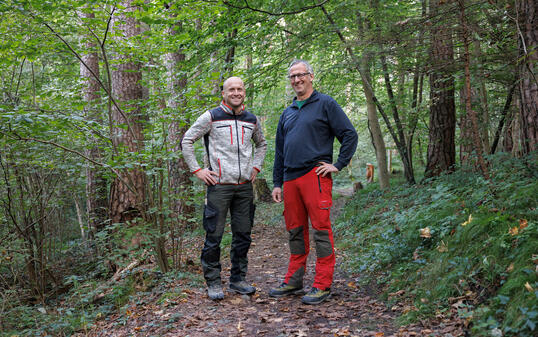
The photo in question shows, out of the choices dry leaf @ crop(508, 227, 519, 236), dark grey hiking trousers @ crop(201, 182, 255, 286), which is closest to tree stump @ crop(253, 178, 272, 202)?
dark grey hiking trousers @ crop(201, 182, 255, 286)

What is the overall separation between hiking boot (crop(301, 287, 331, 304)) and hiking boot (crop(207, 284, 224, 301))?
3.01 feet

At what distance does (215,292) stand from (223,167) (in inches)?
55.7

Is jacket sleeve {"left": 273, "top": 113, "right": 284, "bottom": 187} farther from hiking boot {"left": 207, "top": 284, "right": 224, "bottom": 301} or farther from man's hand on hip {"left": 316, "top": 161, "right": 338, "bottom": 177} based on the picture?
hiking boot {"left": 207, "top": 284, "right": 224, "bottom": 301}

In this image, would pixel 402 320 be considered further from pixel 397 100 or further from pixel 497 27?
pixel 397 100

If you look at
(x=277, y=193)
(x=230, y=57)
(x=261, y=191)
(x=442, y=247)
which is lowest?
A: (x=261, y=191)

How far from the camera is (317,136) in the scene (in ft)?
12.6

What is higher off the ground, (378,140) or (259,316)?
(378,140)

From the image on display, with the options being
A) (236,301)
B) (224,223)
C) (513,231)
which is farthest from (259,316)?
(513,231)

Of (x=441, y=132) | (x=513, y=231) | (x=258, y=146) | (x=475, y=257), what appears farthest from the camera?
(x=441, y=132)

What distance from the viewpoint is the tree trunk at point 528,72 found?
4309mm

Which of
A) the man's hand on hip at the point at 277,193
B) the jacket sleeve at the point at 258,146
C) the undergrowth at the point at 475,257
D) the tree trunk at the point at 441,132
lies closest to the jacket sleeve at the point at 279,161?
the man's hand on hip at the point at 277,193

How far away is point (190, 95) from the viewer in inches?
203

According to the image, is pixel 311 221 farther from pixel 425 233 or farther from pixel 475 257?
pixel 475 257

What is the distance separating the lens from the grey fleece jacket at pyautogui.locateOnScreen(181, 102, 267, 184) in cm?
387
